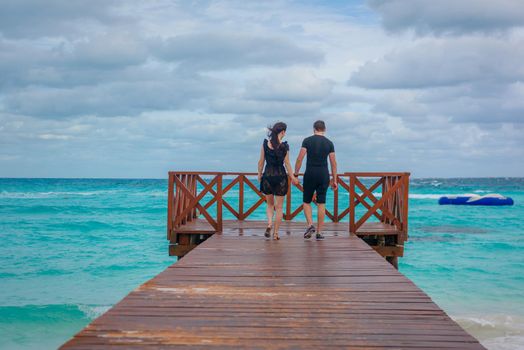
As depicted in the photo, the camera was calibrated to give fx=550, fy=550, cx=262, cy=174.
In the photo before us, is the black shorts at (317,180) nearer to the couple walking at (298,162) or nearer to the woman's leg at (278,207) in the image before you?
the couple walking at (298,162)

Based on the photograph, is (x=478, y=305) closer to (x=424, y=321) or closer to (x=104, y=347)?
(x=424, y=321)

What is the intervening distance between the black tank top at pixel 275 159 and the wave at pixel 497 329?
16.8ft

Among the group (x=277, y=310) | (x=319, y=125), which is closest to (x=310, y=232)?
(x=319, y=125)

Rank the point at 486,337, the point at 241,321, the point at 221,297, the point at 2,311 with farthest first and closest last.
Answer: the point at 2,311 → the point at 486,337 → the point at 221,297 → the point at 241,321

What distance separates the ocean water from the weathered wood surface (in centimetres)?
556

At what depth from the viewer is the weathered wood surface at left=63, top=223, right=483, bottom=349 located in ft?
12.6

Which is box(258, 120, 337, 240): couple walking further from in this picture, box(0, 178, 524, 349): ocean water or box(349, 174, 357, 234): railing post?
box(0, 178, 524, 349): ocean water

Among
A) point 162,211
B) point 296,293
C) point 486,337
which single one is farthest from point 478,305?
point 162,211

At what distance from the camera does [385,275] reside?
247 inches

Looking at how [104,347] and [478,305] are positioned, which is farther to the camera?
[478,305]

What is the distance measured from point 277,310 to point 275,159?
4220 millimetres

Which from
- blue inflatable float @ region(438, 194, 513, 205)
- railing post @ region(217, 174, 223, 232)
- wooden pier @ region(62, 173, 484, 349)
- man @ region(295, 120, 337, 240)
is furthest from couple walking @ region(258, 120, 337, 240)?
blue inflatable float @ region(438, 194, 513, 205)

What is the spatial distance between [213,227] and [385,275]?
5011mm

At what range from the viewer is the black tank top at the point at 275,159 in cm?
855
